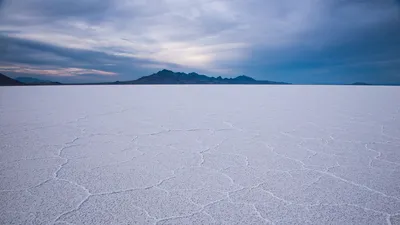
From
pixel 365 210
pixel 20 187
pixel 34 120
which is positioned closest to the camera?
pixel 365 210

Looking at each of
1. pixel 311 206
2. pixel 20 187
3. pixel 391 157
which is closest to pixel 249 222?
pixel 311 206

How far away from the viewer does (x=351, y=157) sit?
8.32 ft

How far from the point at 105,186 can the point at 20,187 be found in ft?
1.80

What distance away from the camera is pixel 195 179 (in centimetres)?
196

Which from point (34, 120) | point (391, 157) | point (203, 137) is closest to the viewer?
point (391, 157)

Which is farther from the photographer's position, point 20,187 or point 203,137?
point 203,137

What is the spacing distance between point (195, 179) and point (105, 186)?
623 millimetres

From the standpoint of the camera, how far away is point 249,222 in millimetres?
1365

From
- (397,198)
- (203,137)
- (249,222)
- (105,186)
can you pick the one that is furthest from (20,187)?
(397,198)

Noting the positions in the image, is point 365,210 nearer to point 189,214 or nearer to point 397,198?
point 397,198

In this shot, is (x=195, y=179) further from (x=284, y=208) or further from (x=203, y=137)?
(x=203, y=137)

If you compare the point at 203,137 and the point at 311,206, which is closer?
the point at 311,206

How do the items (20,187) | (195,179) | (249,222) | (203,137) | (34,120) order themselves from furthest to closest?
(34,120) → (203,137) → (195,179) → (20,187) → (249,222)

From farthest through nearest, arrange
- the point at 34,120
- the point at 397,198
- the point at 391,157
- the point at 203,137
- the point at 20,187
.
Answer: the point at 34,120, the point at 203,137, the point at 391,157, the point at 20,187, the point at 397,198
